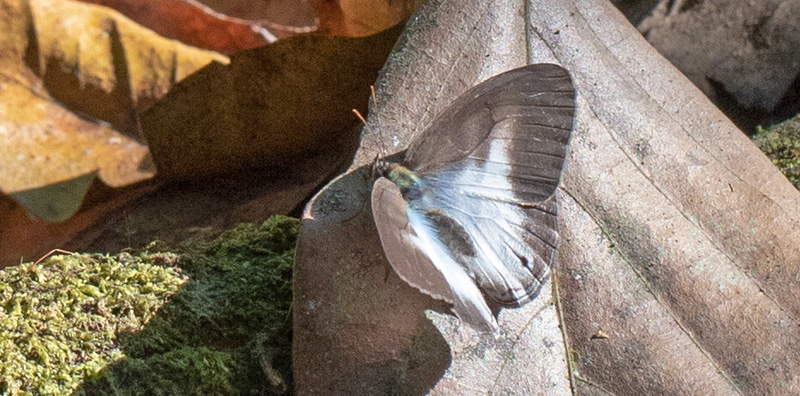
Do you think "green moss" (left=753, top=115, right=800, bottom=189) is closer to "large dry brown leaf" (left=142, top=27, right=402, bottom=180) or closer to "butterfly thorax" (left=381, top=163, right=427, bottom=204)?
"butterfly thorax" (left=381, top=163, right=427, bottom=204)

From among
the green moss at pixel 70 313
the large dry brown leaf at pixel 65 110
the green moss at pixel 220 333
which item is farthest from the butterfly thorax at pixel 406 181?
the large dry brown leaf at pixel 65 110

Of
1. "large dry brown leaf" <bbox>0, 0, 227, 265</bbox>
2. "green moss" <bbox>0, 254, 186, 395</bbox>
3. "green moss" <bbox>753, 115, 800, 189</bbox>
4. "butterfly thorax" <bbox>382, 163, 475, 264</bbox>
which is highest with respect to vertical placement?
"green moss" <bbox>753, 115, 800, 189</bbox>

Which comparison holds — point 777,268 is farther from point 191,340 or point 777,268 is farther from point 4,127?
point 4,127

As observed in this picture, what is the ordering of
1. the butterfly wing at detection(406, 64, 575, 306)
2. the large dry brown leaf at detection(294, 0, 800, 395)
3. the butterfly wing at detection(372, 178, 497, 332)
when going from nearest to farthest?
the butterfly wing at detection(372, 178, 497, 332) → the large dry brown leaf at detection(294, 0, 800, 395) → the butterfly wing at detection(406, 64, 575, 306)

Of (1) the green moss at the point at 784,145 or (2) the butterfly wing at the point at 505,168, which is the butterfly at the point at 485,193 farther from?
(1) the green moss at the point at 784,145

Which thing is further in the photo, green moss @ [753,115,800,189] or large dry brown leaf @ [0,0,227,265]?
large dry brown leaf @ [0,0,227,265]

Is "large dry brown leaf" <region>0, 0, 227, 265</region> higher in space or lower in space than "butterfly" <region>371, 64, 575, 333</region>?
lower

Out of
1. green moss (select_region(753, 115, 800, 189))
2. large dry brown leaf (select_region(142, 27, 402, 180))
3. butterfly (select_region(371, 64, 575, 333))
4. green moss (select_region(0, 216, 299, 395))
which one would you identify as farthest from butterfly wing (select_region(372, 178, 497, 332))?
green moss (select_region(753, 115, 800, 189))
